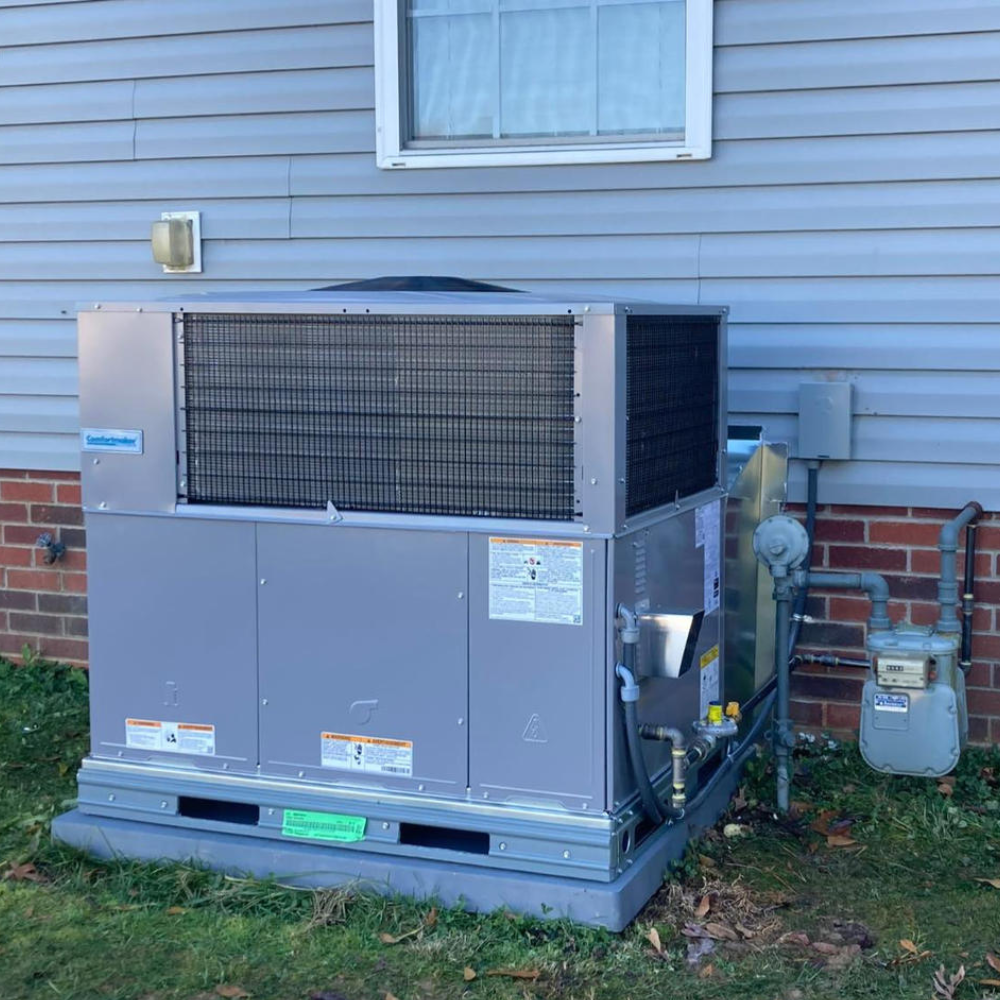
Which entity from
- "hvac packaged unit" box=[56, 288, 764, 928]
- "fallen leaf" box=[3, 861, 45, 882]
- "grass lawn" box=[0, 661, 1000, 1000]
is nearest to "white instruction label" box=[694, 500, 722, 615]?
"hvac packaged unit" box=[56, 288, 764, 928]

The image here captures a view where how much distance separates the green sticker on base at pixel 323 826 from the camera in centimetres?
→ 409

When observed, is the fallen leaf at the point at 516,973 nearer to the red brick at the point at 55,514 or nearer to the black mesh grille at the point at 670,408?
the black mesh grille at the point at 670,408

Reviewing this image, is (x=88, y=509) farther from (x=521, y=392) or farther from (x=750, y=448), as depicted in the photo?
(x=750, y=448)

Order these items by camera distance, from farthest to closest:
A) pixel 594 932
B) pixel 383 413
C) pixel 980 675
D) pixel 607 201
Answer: pixel 607 201 → pixel 980 675 → pixel 383 413 → pixel 594 932

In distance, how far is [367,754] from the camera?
13.4 ft

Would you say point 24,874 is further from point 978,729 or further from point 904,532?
point 978,729

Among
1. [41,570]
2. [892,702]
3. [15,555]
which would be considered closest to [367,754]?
[892,702]

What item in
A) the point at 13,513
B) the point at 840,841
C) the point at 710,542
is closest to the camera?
the point at 840,841

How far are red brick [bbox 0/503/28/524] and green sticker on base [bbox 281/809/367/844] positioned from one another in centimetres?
292

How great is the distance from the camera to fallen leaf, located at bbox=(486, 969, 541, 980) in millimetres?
3584

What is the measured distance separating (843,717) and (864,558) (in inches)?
23.7

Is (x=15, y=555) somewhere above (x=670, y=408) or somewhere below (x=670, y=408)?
below

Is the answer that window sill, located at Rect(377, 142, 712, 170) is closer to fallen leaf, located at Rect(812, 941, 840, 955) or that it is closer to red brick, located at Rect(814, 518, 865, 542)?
red brick, located at Rect(814, 518, 865, 542)

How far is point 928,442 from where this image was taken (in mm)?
5125
